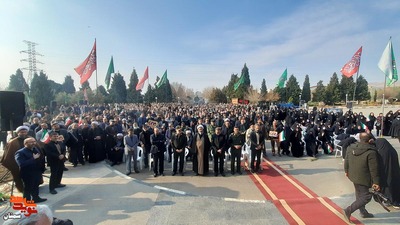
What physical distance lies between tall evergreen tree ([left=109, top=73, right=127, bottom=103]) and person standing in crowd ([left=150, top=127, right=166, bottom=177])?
65426 millimetres

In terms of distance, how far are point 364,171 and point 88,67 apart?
20.0 m

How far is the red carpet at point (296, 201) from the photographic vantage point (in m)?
5.45

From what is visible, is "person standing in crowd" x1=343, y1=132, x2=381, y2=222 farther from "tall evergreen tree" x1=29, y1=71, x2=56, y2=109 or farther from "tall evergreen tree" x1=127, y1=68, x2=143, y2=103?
"tall evergreen tree" x1=127, y1=68, x2=143, y2=103

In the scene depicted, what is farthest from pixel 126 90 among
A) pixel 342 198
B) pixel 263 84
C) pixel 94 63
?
pixel 342 198

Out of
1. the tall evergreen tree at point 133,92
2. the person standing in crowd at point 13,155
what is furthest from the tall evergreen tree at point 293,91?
the person standing in crowd at point 13,155

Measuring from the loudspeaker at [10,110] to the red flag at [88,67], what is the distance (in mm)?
11870

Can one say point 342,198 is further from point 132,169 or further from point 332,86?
point 332,86

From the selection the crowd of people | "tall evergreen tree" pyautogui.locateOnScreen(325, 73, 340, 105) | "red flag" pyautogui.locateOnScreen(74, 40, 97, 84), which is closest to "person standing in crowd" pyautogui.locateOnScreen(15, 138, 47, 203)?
the crowd of people

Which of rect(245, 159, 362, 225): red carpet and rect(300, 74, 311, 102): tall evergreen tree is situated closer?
rect(245, 159, 362, 225): red carpet

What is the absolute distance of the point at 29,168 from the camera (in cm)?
601

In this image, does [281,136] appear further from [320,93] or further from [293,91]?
[320,93]

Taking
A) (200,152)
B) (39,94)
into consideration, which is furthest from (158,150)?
(39,94)

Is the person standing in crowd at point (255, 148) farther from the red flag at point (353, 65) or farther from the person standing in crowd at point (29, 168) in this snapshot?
the red flag at point (353, 65)

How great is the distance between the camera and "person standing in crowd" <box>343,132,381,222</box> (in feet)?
16.4
